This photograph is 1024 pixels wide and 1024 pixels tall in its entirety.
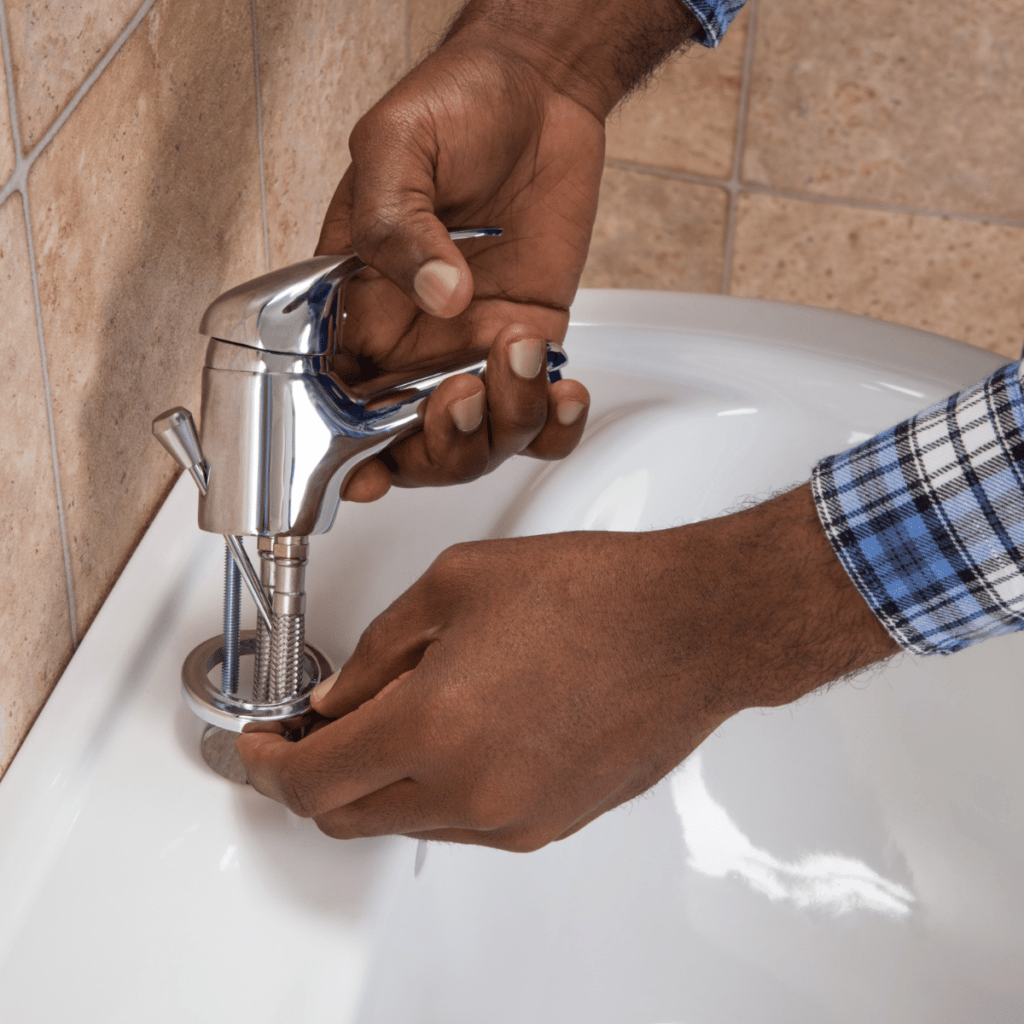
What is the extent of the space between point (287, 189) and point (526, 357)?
0.67 feet

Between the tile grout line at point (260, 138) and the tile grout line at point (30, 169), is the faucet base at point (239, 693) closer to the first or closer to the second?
the tile grout line at point (30, 169)

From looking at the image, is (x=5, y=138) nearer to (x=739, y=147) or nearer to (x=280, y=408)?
(x=280, y=408)

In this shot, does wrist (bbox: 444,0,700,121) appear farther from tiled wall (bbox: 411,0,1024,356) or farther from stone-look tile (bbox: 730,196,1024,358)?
stone-look tile (bbox: 730,196,1024,358)

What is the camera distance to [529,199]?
19.5 inches

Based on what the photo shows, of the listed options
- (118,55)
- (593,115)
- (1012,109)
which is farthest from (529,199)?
(1012,109)

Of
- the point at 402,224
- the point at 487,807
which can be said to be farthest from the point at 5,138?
the point at 487,807

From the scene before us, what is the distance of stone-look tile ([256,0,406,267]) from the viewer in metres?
0.47

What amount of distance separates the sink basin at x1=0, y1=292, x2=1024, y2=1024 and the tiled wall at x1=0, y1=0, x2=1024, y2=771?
0.04 metres

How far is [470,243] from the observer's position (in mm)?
483

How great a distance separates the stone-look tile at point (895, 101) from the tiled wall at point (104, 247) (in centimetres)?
49

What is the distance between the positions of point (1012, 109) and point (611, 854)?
647 mm

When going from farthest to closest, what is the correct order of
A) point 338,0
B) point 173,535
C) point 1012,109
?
1. point 1012,109
2. point 338,0
3. point 173,535

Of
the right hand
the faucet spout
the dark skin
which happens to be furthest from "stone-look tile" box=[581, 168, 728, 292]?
the faucet spout

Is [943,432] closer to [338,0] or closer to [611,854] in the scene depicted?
[611,854]
